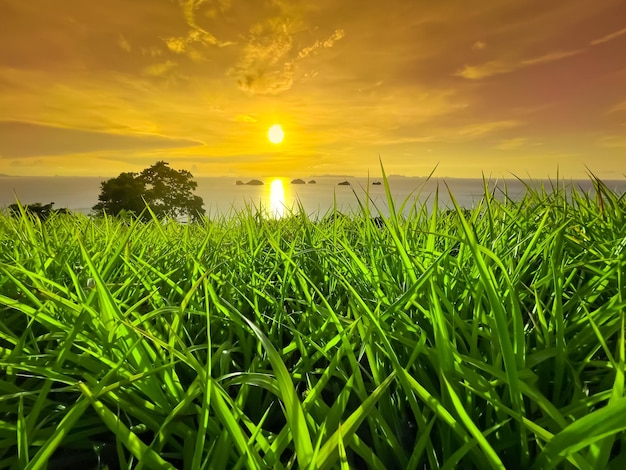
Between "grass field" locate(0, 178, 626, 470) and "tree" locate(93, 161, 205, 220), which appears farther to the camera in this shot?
"tree" locate(93, 161, 205, 220)

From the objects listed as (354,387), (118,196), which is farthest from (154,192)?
(354,387)

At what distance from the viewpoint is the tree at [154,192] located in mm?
8047

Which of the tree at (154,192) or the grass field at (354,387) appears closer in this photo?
the grass field at (354,387)

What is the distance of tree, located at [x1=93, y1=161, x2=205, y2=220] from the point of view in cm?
805

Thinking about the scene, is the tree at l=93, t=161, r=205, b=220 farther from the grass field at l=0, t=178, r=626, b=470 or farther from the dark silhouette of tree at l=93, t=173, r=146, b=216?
the grass field at l=0, t=178, r=626, b=470

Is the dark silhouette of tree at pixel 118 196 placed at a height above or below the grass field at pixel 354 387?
above

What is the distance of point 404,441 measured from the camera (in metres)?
A: 0.49

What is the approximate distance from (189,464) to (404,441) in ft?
0.84

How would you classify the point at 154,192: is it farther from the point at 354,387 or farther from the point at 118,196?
the point at 354,387

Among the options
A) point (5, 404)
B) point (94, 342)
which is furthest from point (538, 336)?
point (5, 404)

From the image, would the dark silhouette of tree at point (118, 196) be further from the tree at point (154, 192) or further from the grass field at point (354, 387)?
the grass field at point (354, 387)

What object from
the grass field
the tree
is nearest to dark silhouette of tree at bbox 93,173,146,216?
the tree

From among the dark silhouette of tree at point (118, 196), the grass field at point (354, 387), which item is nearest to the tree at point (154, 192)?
the dark silhouette of tree at point (118, 196)

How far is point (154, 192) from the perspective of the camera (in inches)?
349
